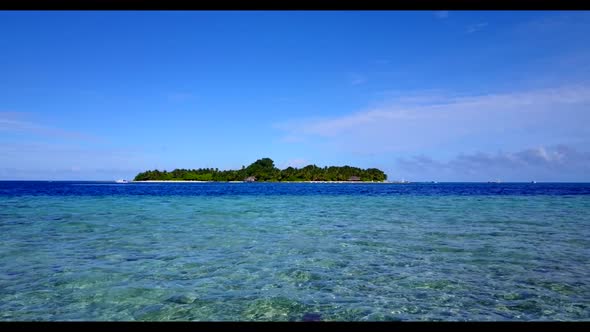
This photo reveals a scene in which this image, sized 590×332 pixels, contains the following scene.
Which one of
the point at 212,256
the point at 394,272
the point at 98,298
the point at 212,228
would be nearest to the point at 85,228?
the point at 212,228

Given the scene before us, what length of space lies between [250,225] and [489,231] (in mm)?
10155

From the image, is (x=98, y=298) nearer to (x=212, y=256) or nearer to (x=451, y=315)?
(x=212, y=256)

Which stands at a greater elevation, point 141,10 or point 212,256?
point 141,10

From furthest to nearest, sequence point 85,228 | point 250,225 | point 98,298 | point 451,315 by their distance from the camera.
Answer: point 250,225, point 85,228, point 98,298, point 451,315

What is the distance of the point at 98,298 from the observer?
270 inches

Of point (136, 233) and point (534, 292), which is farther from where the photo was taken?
point (136, 233)

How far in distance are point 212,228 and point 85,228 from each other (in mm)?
5427

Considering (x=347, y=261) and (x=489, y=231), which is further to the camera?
(x=489, y=231)
